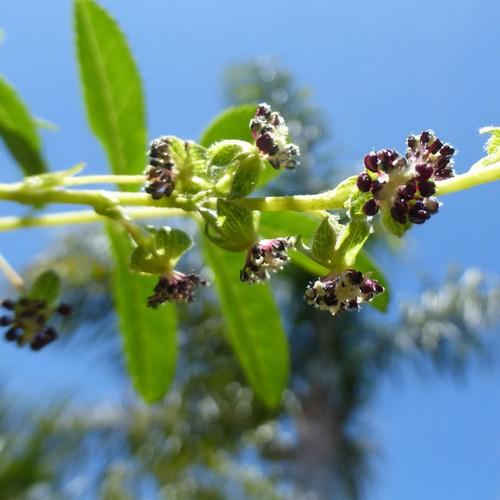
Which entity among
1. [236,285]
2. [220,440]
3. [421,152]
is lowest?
[220,440]

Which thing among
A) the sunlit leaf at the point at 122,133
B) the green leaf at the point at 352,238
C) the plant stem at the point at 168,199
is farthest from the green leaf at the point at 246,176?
the sunlit leaf at the point at 122,133

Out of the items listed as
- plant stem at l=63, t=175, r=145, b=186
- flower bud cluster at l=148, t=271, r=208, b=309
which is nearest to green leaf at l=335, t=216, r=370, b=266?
flower bud cluster at l=148, t=271, r=208, b=309

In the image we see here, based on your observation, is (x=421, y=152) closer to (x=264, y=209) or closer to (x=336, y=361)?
(x=264, y=209)

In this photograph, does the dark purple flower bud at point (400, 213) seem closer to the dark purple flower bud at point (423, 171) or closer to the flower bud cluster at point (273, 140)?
the dark purple flower bud at point (423, 171)

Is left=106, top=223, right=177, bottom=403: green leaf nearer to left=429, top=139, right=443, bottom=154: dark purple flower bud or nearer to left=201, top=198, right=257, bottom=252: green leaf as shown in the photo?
left=201, top=198, right=257, bottom=252: green leaf

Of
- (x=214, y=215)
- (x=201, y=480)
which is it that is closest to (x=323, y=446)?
(x=201, y=480)
